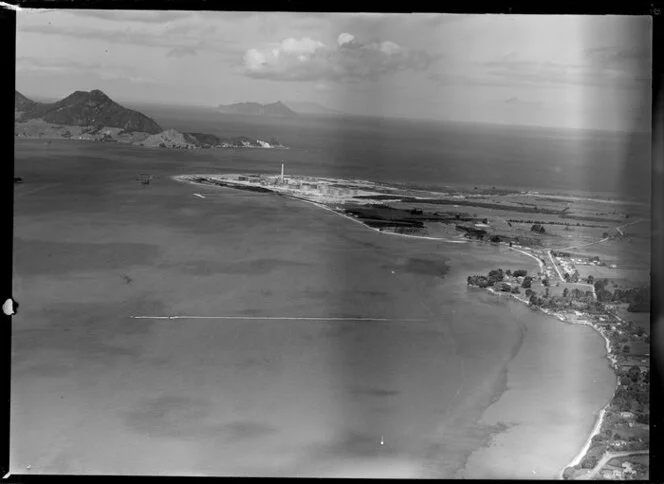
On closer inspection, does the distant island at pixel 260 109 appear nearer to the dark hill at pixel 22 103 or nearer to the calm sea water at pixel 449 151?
the calm sea water at pixel 449 151

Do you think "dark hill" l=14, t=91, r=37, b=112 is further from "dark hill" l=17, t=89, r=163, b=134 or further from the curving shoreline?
the curving shoreline

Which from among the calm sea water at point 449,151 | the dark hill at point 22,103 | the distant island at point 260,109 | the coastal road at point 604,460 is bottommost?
the coastal road at point 604,460

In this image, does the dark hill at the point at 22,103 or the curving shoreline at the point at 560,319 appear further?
the dark hill at the point at 22,103

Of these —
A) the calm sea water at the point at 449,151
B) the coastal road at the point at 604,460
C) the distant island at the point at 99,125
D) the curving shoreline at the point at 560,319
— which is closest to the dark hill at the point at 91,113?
the distant island at the point at 99,125

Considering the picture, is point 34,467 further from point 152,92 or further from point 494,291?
point 494,291

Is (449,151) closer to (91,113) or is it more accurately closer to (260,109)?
(260,109)

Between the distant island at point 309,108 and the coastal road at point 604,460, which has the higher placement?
the distant island at point 309,108

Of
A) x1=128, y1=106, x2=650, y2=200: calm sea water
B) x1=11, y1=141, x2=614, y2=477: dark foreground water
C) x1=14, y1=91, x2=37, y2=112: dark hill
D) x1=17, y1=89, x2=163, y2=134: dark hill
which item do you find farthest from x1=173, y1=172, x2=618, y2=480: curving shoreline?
x1=14, y1=91, x2=37, y2=112: dark hill
